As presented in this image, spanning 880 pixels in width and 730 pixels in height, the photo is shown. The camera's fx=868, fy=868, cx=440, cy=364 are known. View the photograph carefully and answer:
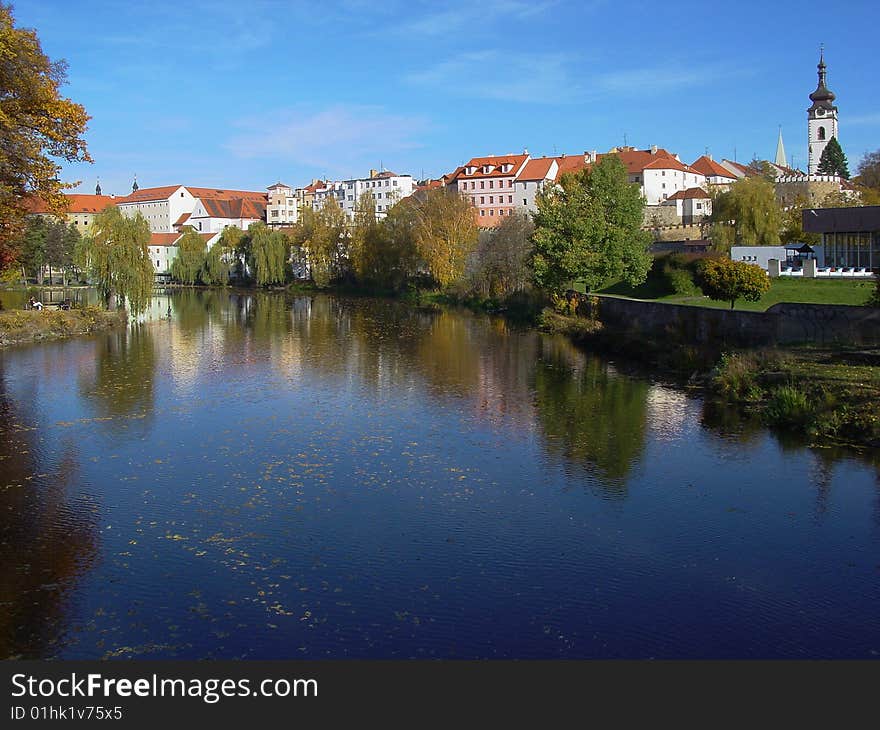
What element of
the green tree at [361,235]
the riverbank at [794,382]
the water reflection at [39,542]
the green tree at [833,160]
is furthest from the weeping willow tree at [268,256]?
the green tree at [833,160]

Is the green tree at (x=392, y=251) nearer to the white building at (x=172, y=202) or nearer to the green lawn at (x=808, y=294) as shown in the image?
the green lawn at (x=808, y=294)

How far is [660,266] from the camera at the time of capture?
138 ft

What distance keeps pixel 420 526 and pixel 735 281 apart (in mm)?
19231

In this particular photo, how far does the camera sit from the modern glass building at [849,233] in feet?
127

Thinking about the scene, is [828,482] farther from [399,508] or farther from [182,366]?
[182,366]

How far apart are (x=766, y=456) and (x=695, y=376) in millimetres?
7917

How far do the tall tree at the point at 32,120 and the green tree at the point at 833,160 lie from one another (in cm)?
9371

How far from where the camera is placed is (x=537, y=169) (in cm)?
8481

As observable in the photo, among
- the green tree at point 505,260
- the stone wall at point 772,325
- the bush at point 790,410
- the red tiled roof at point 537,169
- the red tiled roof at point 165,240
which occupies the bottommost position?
the bush at point 790,410

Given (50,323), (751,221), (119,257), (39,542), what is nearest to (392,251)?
(751,221)

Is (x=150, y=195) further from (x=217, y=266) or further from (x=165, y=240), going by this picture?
(x=217, y=266)

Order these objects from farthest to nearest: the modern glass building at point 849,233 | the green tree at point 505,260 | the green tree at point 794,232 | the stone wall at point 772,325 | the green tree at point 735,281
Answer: the green tree at point 505,260 → the green tree at point 794,232 → the modern glass building at point 849,233 → the green tree at point 735,281 → the stone wall at point 772,325

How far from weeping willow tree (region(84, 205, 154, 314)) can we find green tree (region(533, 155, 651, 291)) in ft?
61.9

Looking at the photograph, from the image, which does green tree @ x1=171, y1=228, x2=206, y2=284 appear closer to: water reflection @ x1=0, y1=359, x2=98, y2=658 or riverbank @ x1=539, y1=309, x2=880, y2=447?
riverbank @ x1=539, y1=309, x2=880, y2=447
